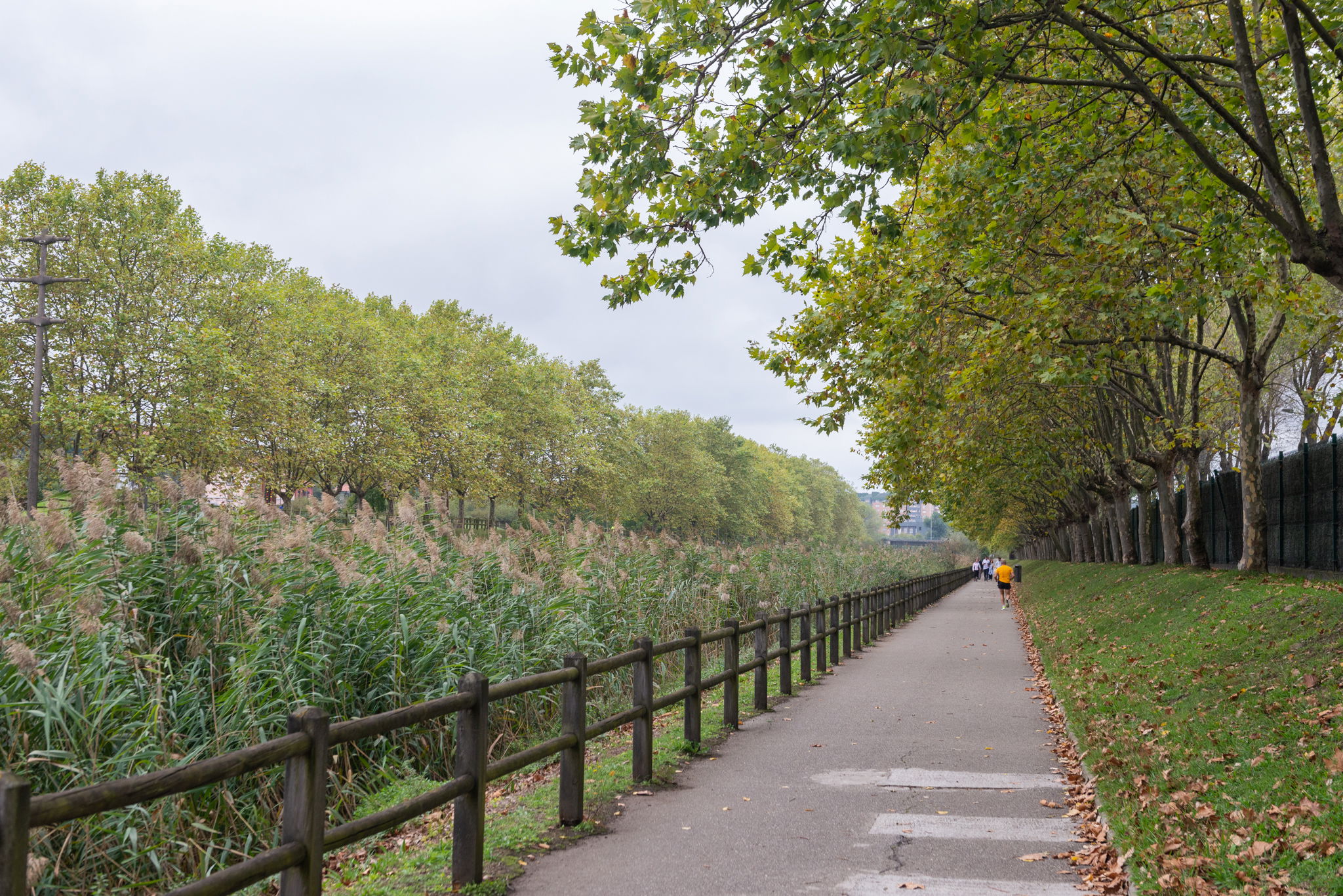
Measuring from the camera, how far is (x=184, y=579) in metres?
7.98

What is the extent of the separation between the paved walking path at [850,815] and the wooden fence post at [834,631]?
392cm

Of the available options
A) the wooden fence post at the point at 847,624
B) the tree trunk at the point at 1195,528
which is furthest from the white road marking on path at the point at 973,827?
the tree trunk at the point at 1195,528

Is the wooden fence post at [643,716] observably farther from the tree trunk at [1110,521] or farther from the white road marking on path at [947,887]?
the tree trunk at [1110,521]

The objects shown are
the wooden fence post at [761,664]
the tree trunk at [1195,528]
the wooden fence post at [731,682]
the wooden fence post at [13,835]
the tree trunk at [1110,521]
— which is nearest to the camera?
the wooden fence post at [13,835]

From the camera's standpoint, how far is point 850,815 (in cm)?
730

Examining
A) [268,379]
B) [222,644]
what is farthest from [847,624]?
[268,379]

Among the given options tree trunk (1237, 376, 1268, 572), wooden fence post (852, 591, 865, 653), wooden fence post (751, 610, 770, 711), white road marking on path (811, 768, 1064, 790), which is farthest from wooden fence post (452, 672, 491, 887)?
tree trunk (1237, 376, 1268, 572)

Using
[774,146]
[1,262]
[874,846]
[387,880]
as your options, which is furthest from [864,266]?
[1,262]

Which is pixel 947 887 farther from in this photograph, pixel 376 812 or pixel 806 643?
pixel 806 643

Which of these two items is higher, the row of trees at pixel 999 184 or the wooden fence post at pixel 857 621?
the row of trees at pixel 999 184

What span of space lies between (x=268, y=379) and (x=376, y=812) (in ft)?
107

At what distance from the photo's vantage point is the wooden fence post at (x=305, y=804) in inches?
164

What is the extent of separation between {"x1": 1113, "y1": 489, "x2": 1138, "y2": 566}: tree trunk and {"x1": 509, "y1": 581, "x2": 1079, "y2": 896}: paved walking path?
23.8 metres

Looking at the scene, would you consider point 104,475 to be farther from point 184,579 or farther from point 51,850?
point 51,850
